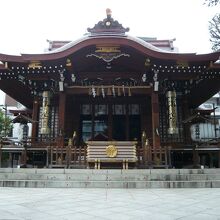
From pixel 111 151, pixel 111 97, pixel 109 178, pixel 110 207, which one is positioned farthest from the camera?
pixel 111 97

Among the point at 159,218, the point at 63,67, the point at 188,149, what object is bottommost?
the point at 159,218

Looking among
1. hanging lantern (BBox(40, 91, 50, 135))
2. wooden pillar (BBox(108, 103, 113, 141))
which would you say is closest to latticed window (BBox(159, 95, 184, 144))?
wooden pillar (BBox(108, 103, 113, 141))

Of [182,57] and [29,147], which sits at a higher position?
[182,57]

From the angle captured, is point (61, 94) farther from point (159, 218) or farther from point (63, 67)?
point (159, 218)

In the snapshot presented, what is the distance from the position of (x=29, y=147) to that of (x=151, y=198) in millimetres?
8556

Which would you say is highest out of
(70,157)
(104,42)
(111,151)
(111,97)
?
(104,42)

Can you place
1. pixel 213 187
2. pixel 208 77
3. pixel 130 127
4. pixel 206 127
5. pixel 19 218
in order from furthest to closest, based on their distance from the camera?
pixel 206 127 → pixel 130 127 → pixel 208 77 → pixel 213 187 → pixel 19 218

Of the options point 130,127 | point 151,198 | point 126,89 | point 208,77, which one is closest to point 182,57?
point 208,77

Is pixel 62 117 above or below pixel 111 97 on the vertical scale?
below

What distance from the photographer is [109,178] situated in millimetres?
8844

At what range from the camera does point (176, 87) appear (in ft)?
46.8

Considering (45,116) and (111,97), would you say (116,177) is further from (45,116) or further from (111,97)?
(111,97)

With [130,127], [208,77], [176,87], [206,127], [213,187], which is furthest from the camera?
[206,127]

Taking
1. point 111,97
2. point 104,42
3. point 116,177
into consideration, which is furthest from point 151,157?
point 104,42
